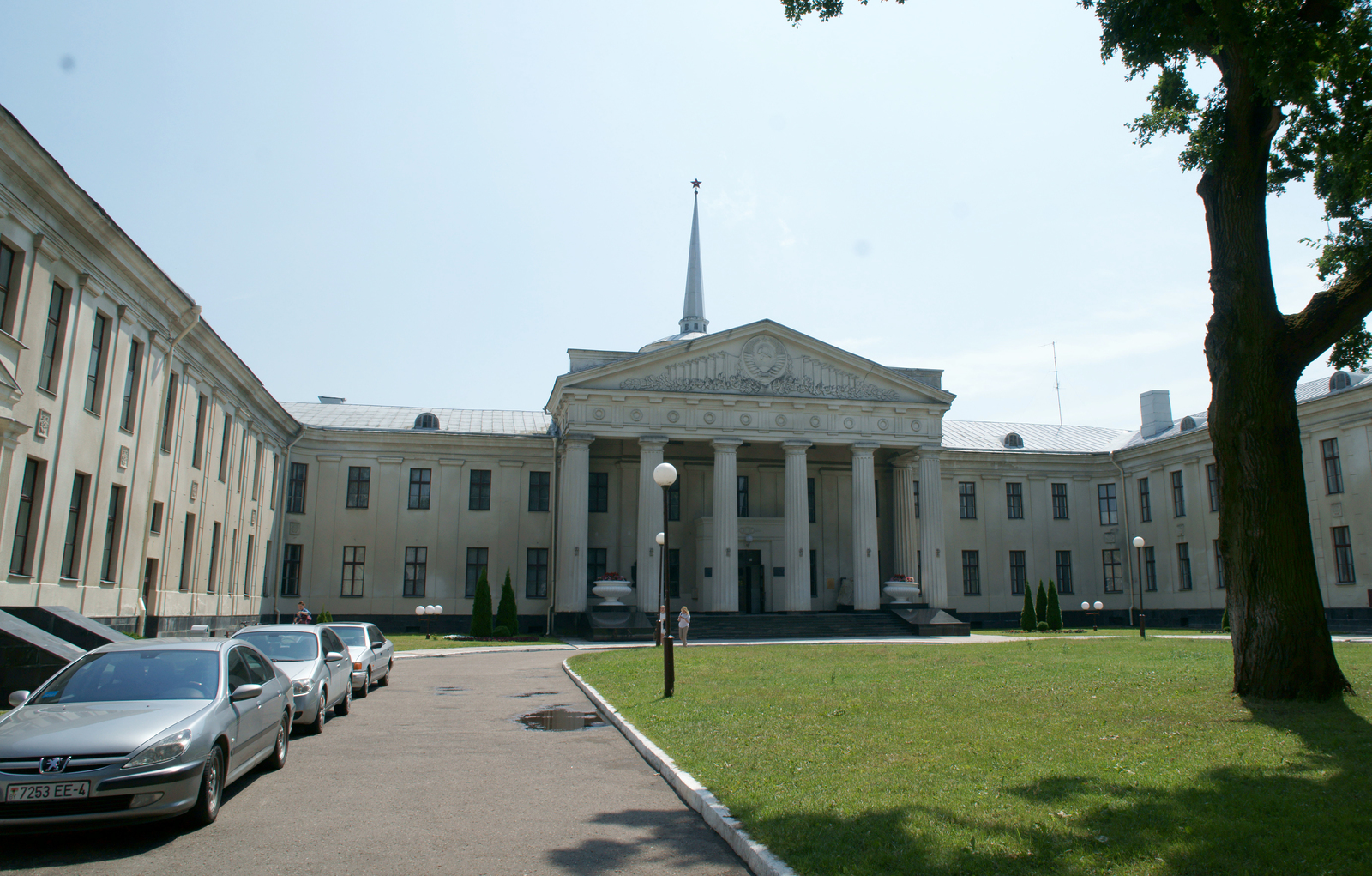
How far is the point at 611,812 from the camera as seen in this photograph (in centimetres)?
813

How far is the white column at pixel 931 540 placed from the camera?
41.2 m

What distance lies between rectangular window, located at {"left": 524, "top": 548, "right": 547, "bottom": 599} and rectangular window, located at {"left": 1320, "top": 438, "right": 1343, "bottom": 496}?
32166 millimetres

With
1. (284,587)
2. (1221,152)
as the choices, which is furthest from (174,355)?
(1221,152)

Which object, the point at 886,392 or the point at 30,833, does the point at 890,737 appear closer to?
the point at 30,833

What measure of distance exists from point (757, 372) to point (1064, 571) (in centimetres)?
2058

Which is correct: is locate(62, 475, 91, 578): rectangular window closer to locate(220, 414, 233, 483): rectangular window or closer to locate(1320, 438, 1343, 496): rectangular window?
locate(220, 414, 233, 483): rectangular window

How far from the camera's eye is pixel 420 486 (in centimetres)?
4375

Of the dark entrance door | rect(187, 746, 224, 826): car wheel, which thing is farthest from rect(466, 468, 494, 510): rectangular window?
rect(187, 746, 224, 826): car wheel

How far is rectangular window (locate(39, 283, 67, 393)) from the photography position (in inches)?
720

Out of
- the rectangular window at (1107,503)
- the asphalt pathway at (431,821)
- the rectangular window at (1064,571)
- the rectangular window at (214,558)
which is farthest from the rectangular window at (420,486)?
the rectangular window at (1107,503)

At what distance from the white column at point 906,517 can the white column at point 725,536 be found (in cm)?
874

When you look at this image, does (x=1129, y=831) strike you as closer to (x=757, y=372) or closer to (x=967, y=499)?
(x=757, y=372)

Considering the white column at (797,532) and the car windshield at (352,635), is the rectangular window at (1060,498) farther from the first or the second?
the car windshield at (352,635)

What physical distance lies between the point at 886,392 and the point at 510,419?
1957cm
